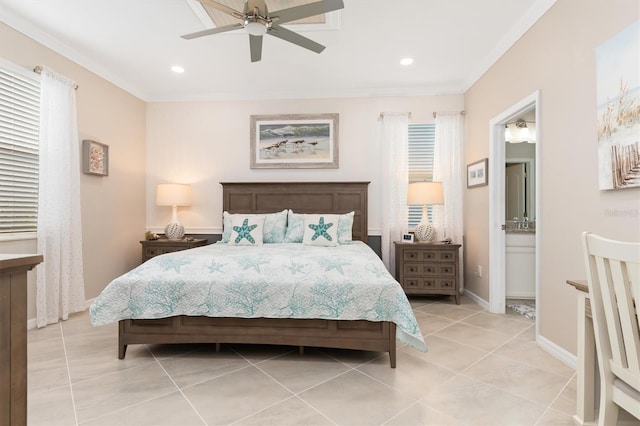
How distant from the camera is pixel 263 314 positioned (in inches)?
91.7

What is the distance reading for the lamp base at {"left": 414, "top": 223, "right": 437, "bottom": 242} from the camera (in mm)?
4035

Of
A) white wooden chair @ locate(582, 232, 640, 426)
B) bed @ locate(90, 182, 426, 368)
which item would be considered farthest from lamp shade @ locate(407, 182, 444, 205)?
white wooden chair @ locate(582, 232, 640, 426)

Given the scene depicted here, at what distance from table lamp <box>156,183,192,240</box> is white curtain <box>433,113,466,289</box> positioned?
3439 mm

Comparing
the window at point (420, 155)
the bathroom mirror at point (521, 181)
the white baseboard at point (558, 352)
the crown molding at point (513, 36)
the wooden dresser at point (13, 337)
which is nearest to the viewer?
the wooden dresser at point (13, 337)

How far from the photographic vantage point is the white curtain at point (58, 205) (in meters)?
3.06

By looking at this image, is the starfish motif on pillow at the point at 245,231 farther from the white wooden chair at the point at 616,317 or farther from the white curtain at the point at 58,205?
the white wooden chair at the point at 616,317

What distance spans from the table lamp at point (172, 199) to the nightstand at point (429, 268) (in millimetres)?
2945

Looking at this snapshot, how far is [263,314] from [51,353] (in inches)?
67.2

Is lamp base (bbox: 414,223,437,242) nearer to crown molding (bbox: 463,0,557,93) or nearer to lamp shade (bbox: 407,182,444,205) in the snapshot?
lamp shade (bbox: 407,182,444,205)

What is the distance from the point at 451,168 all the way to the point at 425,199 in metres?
0.67

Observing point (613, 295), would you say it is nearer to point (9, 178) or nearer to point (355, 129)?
point (355, 129)

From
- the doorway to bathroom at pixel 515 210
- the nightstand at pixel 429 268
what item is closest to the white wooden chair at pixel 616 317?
the doorway to bathroom at pixel 515 210

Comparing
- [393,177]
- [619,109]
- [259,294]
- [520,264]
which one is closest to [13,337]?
[259,294]

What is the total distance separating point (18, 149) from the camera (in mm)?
2928
